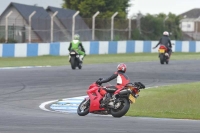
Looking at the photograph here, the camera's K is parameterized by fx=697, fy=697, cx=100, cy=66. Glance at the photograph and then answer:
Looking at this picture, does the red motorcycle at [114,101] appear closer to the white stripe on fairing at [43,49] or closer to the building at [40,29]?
the white stripe on fairing at [43,49]

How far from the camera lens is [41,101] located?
16.0m

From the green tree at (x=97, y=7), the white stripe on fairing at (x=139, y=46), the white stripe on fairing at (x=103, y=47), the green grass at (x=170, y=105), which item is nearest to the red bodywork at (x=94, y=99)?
the green grass at (x=170, y=105)

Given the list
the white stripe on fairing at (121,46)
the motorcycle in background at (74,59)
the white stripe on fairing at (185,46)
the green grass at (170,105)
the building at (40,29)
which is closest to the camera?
the green grass at (170,105)

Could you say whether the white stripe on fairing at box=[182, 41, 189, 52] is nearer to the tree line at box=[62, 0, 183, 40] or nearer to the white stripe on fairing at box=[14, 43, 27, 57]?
the tree line at box=[62, 0, 183, 40]

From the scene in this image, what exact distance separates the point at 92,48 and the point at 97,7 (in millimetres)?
15127

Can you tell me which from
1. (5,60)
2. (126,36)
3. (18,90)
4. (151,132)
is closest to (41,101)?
(18,90)

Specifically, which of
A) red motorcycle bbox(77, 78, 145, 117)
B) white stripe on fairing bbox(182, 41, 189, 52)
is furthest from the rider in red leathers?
white stripe on fairing bbox(182, 41, 189, 52)

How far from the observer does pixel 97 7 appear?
5494 centimetres

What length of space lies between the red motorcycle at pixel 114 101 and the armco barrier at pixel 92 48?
67.2ft

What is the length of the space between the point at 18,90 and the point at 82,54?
28.1ft

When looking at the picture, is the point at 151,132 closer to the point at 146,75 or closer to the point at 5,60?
the point at 146,75

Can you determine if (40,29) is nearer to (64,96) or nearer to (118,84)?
(64,96)

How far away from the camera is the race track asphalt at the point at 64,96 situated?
10.6 metres

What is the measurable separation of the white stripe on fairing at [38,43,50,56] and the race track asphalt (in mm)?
8636
